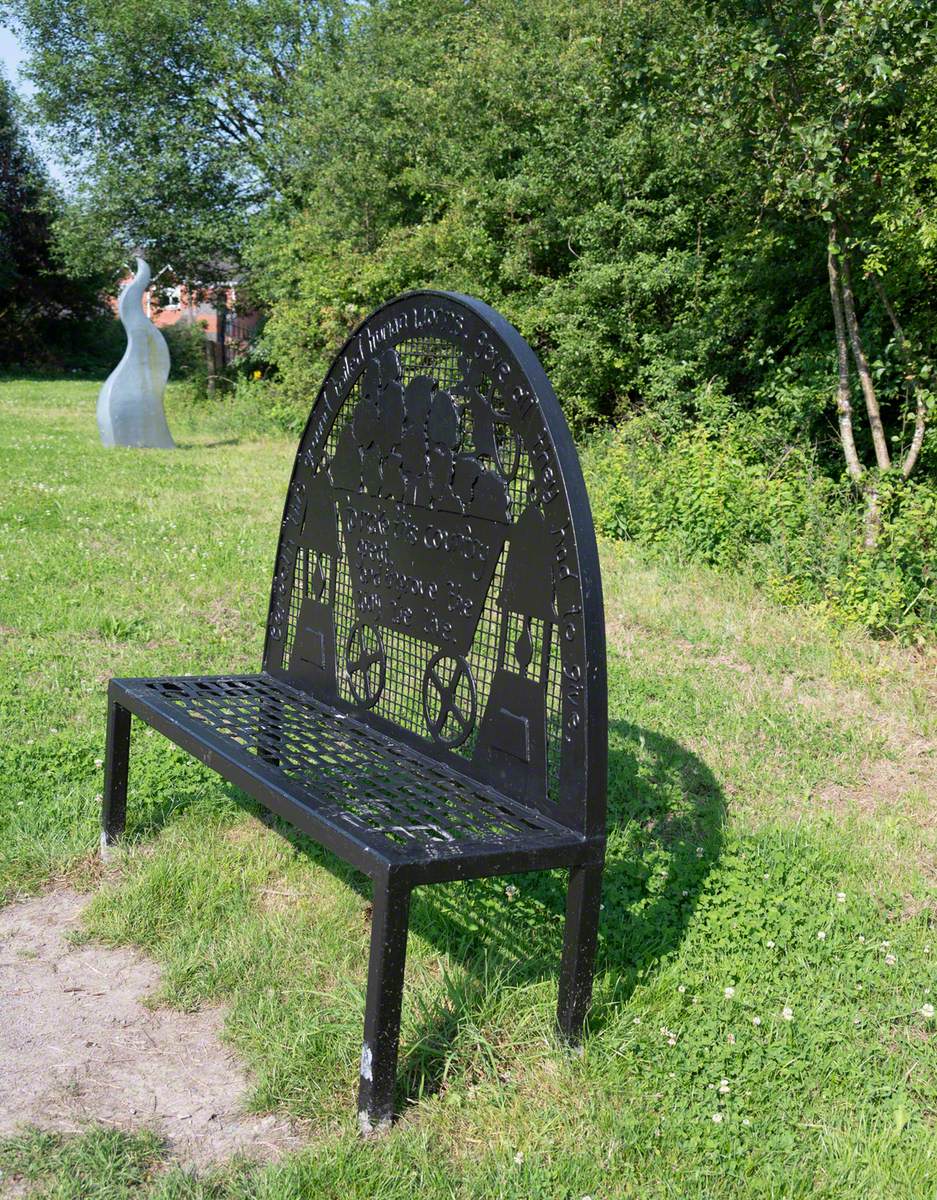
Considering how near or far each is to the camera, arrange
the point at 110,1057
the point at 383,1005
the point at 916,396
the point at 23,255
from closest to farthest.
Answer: the point at 383,1005 → the point at 110,1057 → the point at 916,396 → the point at 23,255

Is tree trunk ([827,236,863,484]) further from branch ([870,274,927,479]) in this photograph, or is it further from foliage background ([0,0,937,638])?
branch ([870,274,927,479])

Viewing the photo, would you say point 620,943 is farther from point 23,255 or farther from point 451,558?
point 23,255

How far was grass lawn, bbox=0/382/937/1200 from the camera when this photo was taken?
7.54 feet

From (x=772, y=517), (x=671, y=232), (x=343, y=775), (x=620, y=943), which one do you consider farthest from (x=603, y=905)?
(x=671, y=232)

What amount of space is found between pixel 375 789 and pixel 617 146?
27.9 feet

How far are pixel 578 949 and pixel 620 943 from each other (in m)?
0.58

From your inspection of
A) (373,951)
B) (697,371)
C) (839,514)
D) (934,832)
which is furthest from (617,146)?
(373,951)

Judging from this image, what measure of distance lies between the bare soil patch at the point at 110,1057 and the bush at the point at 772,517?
169 inches

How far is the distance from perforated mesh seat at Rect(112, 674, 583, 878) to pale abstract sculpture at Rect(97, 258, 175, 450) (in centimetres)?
1098

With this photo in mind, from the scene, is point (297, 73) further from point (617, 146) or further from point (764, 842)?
point (764, 842)

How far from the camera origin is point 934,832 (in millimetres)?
3770

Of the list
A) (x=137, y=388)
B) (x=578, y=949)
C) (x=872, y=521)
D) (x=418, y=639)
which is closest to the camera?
(x=578, y=949)

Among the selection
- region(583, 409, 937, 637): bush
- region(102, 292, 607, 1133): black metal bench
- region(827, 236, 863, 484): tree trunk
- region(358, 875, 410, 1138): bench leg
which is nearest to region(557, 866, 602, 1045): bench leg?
region(102, 292, 607, 1133): black metal bench

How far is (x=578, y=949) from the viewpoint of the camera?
8.32 ft
